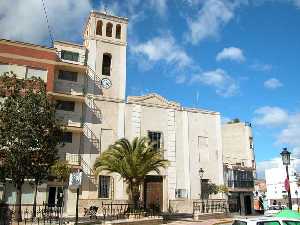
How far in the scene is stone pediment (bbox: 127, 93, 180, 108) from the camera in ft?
123

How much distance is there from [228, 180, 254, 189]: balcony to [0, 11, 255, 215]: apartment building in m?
8.61

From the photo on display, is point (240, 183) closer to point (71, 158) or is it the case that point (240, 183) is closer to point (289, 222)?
point (71, 158)

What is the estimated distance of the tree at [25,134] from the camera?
25.3 m

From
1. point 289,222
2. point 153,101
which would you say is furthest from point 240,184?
point 289,222

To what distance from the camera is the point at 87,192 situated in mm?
32719

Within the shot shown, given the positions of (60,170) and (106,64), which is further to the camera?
(106,64)

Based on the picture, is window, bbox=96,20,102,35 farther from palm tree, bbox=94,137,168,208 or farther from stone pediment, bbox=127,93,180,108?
palm tree, bbox=94,137,168,208

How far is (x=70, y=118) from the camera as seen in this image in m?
34.0

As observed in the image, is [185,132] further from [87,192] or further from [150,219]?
[150,219]

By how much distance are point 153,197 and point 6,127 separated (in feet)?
52.0

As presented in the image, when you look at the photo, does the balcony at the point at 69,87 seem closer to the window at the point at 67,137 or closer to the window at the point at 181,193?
the window at the point at 67,137

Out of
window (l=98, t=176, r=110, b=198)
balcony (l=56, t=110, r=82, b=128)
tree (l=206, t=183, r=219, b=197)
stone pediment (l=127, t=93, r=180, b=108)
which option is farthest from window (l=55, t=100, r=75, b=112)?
tree (l=206, t=183, r=219, b=197)

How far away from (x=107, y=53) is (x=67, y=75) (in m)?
4.88

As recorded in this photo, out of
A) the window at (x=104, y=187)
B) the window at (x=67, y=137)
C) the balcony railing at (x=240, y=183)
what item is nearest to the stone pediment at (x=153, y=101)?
the window at (x=67, y=137)
